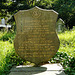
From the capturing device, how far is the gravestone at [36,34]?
131 inches

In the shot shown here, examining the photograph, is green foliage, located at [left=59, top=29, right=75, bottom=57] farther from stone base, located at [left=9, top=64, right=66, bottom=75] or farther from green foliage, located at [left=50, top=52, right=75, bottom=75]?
stone base, located at [left=9, top=64, right=66, bottom=75]

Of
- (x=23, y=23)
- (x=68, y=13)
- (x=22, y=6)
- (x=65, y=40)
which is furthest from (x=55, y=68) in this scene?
(x=68, y=13)

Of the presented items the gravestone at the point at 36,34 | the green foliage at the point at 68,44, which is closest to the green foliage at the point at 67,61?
the green foliage at the point at 68,44

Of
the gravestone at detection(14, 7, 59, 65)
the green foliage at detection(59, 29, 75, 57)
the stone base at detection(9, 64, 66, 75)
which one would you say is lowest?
the stone base at detection(9, 64, 66, 75)

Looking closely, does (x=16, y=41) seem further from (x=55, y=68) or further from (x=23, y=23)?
(x=55, y=68)

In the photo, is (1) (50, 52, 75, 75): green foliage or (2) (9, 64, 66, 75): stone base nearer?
(2) (9, 64, 66, 75): stone base

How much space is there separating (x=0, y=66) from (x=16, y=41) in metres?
0.81

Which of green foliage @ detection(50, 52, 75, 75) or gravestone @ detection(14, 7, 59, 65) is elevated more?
gravestone @ detection(14, 7, 59, 65)

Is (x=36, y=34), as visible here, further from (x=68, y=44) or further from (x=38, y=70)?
(x=68, y=44)

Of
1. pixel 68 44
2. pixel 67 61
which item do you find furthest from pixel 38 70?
pixel 68 44

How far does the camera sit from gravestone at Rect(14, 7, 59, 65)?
10.9 feet

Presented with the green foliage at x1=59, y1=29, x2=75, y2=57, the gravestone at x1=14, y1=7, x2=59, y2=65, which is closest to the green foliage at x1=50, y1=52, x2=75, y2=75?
the green foliage at x1=59, y1=29, x2=75, y2=57

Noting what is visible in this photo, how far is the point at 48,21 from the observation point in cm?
332

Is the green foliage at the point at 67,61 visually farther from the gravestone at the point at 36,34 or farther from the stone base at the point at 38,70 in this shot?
the gravestone at the point at 36,34
